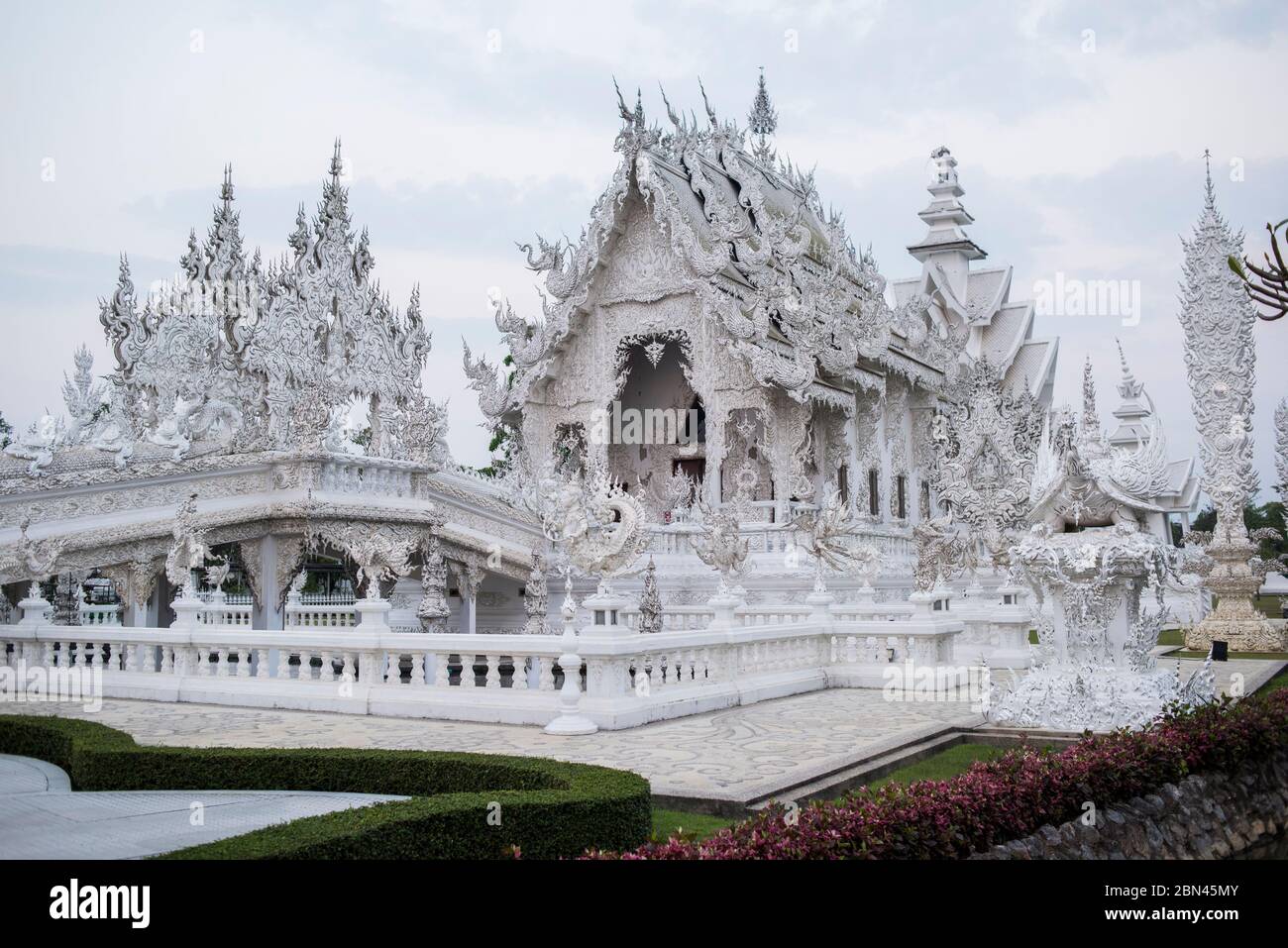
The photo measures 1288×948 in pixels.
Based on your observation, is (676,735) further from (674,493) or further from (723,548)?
(674,493)

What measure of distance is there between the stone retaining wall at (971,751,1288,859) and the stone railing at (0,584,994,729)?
3.92 meters

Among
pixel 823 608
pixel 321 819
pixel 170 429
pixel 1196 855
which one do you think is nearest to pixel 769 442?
pixel 823 608

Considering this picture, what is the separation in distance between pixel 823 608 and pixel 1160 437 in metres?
4.29

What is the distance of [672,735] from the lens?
29.6ft

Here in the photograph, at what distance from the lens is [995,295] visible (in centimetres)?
3516

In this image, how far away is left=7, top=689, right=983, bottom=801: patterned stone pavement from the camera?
736 cm

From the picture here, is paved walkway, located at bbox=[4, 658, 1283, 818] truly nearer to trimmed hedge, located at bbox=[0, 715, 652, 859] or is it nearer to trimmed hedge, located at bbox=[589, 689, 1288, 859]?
trimmed hedge, located at bbox=[0, 715, 652, 859]

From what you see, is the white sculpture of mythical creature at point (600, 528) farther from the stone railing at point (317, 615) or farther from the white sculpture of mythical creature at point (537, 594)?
the stone railing at point (317, 615)

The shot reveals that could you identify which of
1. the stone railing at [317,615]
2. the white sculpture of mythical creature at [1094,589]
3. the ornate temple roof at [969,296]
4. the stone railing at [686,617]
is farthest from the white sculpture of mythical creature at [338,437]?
the ornate temple roof at [969,296]

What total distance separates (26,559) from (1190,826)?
12.5m

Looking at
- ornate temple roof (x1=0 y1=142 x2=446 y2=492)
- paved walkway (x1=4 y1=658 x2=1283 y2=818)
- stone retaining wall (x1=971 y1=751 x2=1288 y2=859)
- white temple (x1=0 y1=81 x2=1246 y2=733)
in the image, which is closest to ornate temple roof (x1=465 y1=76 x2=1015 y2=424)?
white temple (x1=0 y1=81 x2=1246 y2=733)

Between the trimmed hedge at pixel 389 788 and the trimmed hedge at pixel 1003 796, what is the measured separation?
34 centimetres

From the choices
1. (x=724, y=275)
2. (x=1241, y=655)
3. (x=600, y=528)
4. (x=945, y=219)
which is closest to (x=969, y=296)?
(x=945, y=219)
